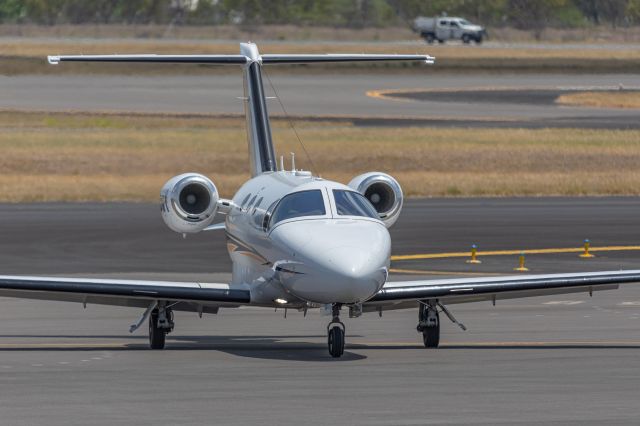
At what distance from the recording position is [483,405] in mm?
15094

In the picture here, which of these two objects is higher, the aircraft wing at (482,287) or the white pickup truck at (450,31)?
the aircraft wing at (482,287)

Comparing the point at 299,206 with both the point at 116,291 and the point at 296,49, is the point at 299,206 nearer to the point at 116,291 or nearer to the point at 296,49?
the point at 116,291

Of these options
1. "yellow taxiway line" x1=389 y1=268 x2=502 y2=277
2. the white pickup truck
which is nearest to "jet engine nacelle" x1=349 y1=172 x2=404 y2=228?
"yellow taxiway line" x1=389 y1=268 x2=502 y2=277

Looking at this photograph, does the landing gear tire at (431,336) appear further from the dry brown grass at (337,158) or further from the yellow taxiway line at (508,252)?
the dry brown grass at (337,158)

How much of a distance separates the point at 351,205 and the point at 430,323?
2.01 metres

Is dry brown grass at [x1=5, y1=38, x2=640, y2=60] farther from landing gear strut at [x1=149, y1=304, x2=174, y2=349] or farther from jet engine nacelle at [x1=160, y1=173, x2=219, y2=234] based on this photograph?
landing gear strut at [x1=149, y1=304, x2=174, y2=349]

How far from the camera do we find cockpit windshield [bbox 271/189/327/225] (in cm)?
1917

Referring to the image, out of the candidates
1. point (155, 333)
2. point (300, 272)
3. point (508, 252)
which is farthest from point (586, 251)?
point (300, 272)

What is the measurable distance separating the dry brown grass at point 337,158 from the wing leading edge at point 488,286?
25.2 metres

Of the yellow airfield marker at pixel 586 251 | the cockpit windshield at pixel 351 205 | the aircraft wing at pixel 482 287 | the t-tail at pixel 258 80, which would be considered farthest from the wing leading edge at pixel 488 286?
the yellow airfield marker at pixel 586 251

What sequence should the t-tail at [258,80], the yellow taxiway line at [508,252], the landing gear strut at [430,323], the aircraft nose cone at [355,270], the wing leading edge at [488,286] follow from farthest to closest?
the yellow taxiway line at [508,252] → the t-tail at [258,80] → the landing gear strut at [430,323] → the wing leading edge at [488,286] → the aircraft nose cone at [355,270]

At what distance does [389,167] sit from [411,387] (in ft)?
114

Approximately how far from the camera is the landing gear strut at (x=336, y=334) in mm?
18561

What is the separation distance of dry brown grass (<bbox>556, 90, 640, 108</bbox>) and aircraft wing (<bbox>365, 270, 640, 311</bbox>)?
190 ft
